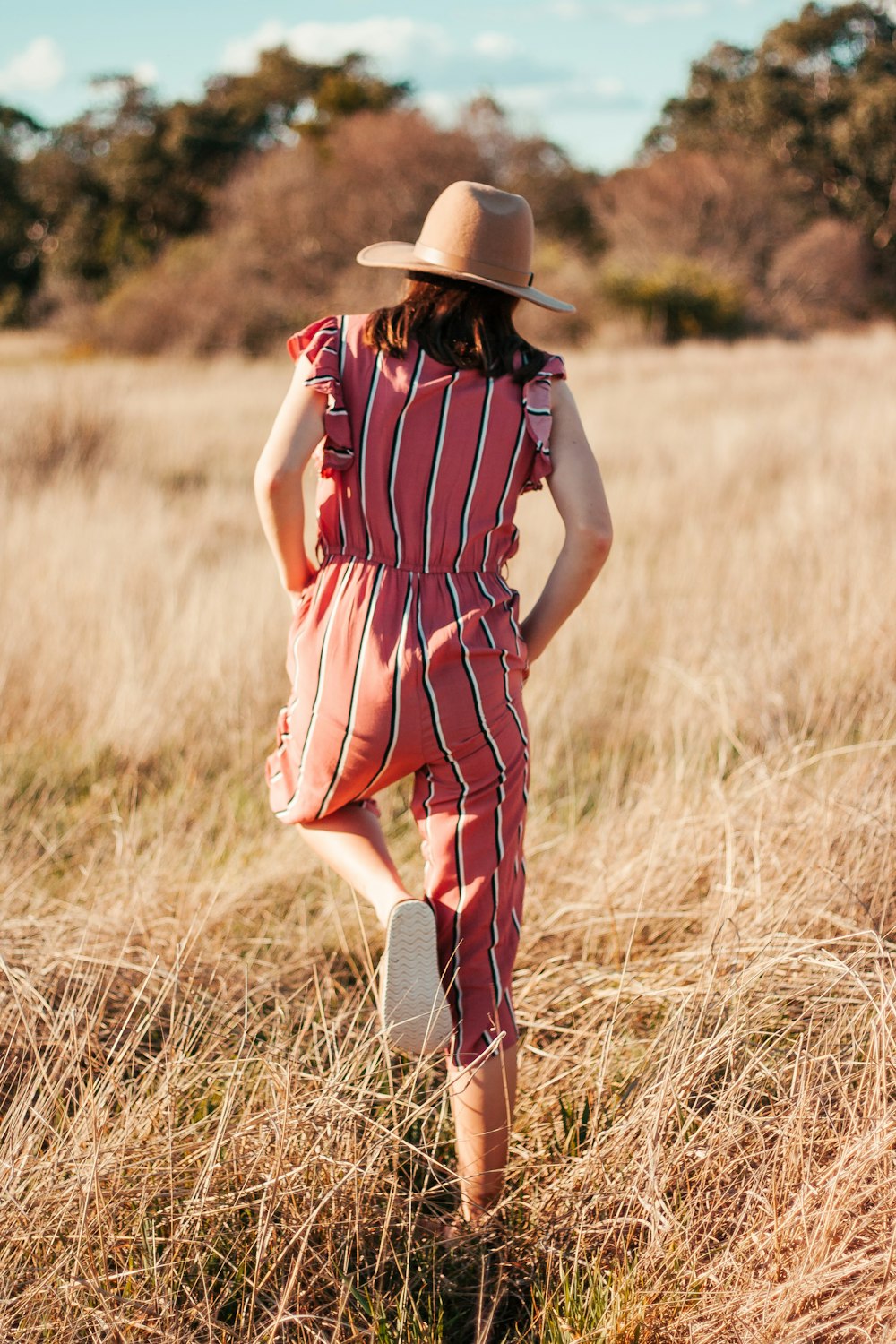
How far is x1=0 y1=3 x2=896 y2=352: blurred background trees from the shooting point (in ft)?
72.8

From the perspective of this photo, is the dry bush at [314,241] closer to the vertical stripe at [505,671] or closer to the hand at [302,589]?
the hand at [302,589]

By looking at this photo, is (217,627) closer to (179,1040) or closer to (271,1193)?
(179,1040)

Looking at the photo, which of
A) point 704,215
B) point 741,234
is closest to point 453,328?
point 704,215

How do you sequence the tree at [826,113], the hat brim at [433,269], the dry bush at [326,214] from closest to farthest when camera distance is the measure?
1. the hat brim at [433,269]
2. the dry bush at [326,214]
3. the tree at [826,113]

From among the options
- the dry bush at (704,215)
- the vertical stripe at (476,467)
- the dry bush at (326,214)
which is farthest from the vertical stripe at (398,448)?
the dry bush at (704,215)

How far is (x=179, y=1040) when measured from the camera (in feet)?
6.57

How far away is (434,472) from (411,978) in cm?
80

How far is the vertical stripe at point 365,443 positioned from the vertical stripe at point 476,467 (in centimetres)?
15

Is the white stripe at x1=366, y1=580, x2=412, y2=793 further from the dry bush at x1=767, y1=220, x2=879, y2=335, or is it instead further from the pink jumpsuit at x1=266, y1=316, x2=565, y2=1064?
the dry bush at x1=767, y1=220, x2=879, y2=335

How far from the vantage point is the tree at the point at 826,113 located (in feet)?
105

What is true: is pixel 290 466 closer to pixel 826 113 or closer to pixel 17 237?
pixel 17 237

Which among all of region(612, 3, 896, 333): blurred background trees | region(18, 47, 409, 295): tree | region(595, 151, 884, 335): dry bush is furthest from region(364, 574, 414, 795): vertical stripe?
region(18, 47, 409, 295): tree

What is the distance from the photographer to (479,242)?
5.72 feet

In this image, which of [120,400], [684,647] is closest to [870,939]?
[684,647]
